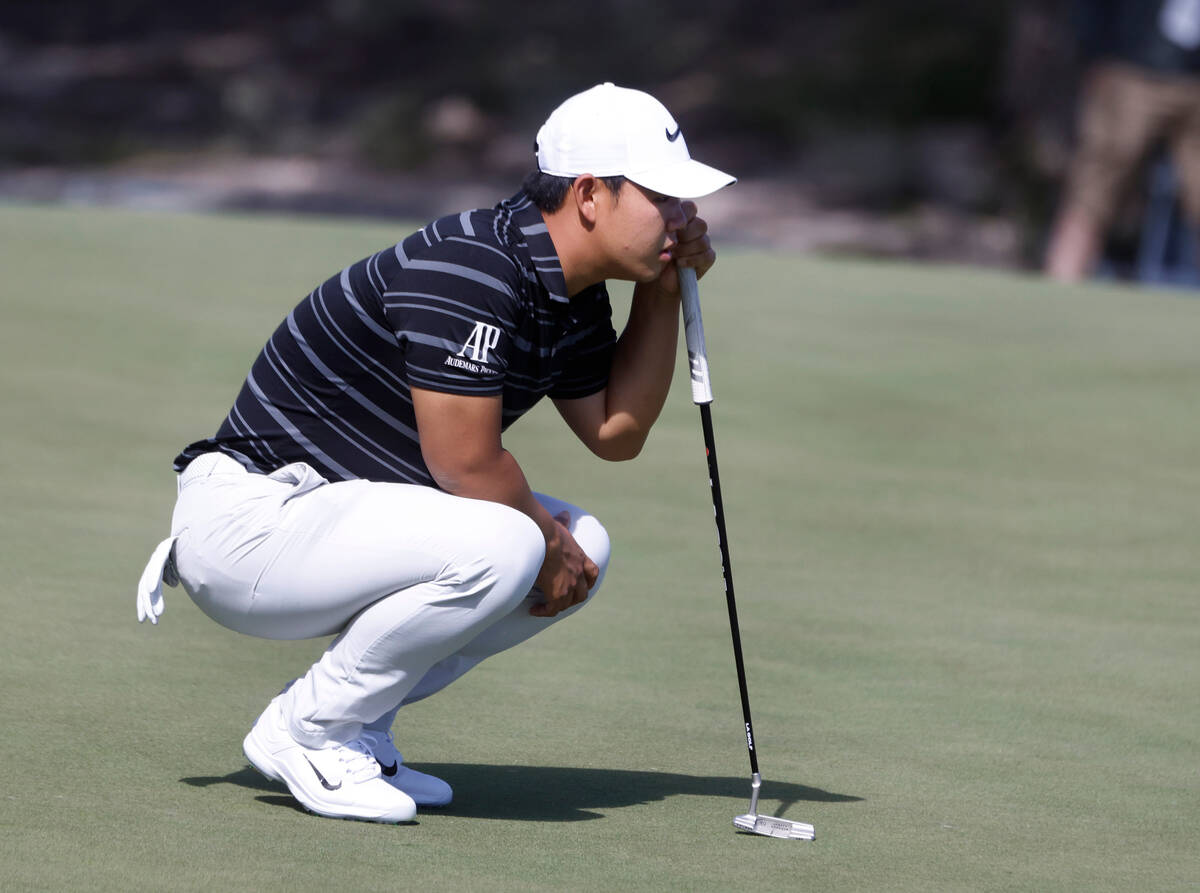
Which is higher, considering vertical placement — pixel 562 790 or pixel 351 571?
pixel 351 571

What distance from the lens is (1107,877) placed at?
314 cm

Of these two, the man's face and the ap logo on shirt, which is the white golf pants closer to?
the ap logo on shirt

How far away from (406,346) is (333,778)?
30.5 inches

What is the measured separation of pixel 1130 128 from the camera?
13.5m

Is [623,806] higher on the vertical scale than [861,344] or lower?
lower

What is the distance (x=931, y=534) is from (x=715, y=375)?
2.38 m

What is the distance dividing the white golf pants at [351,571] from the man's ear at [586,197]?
54 cm

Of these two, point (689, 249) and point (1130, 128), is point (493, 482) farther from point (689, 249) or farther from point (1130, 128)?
point (1130, 128)

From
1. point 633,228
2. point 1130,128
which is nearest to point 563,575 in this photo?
point 633,228

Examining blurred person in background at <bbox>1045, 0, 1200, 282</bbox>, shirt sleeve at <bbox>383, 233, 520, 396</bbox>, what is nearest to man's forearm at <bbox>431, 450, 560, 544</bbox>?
shirt sleeve at <bbox>383, 233, 520, 396</bbox>

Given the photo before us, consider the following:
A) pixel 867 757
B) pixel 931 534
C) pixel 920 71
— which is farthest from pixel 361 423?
pixel 920 71

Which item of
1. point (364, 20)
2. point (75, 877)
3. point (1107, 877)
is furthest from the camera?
point (364, 20)

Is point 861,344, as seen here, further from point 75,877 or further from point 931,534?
point 75,877

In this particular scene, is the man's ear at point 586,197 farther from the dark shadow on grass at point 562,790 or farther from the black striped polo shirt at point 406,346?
the dark shadow on grass at point 562,790
